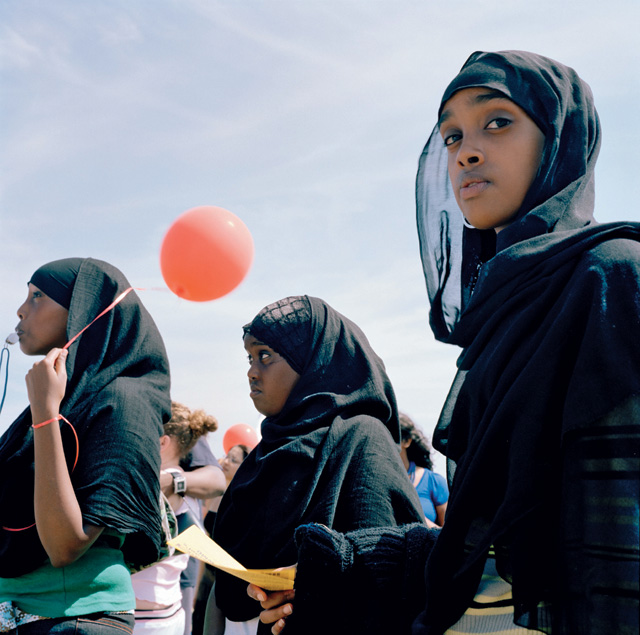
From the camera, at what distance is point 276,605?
7.55 ft

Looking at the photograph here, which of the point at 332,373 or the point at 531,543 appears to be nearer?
the point at 531,543

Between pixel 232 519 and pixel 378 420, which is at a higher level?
pixel 378 420

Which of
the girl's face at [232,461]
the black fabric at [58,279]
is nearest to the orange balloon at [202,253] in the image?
the black fabric at [58,279]

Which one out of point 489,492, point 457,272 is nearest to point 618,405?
point 489,492

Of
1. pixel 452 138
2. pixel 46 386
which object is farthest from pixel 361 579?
pixel 46 386

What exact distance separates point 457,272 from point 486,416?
903mm

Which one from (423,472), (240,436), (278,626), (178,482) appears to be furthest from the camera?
(240,436)

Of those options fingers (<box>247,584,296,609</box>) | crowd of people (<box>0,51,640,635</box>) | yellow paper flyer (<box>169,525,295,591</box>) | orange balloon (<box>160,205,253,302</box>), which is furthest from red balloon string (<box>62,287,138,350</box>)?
fingers (<box>247,584,296,609</box>)

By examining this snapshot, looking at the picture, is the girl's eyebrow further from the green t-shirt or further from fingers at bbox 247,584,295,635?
the green t-shirt

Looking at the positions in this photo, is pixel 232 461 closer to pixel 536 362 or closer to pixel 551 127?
pixel 551 127

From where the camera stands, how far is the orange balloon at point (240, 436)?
8334 mm

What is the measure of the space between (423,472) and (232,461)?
2.72 metres

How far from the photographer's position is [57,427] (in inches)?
101

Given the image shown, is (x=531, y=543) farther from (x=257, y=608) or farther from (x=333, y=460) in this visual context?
(x=257, y=608)
